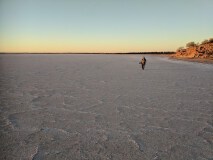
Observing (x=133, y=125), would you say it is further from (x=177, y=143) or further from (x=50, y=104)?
(x=50, y=104)

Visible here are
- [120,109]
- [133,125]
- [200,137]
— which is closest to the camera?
[200,137]

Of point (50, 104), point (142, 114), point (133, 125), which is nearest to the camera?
point (133, 125)

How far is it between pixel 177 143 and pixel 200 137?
2.07 ft

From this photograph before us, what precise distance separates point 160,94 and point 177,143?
5.42 meters

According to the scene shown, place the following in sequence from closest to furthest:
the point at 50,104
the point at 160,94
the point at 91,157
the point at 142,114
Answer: the point at 91,157 < the point at 142,114 < the point at 50,104 < the point at 160,94

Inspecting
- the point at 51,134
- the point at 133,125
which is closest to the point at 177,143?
the point at 133,125

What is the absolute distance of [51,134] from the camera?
552 centimetres

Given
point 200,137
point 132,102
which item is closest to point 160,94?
point 132,102

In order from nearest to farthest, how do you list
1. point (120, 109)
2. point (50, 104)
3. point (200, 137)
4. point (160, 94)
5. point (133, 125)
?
point (200, 137)
point (133, 125)
point (120, 109)
point (50, 104)
point (160, 94)

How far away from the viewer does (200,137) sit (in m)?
5.40

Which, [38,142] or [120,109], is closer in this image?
[38,142]

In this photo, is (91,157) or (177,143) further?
(177,143)

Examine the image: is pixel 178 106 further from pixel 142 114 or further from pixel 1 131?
pixel 1 131

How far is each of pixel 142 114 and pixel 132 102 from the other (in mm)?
1612
